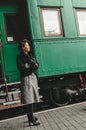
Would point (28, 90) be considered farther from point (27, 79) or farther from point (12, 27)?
point (12, 27)

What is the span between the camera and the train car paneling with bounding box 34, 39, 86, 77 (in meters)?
9.55

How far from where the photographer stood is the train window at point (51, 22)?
9.82m

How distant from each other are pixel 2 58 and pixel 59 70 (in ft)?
5.74

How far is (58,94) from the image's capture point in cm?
1017

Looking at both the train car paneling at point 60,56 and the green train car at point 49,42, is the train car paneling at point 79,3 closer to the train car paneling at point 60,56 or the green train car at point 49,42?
the green train car at point 49,42

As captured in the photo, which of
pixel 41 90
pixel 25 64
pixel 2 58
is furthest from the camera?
pixel 41 90

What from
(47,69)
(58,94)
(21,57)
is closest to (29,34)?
(47,69)

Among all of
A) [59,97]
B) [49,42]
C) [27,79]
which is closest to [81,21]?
[49,42]

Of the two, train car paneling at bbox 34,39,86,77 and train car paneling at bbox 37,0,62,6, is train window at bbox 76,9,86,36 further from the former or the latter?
train car paneling at bbox 37,0,62,6

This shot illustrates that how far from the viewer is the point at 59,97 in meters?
10.2

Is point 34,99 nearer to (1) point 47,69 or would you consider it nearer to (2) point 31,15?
(1) point 47,69

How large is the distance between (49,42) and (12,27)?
46.4 inches

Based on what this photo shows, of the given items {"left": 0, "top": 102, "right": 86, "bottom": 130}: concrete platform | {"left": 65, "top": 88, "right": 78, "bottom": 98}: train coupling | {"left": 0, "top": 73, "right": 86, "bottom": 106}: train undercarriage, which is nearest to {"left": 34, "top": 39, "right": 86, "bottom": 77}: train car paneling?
{"left": 0, "top": 73, "right": 86, "bottom": 106}: train undercarriage

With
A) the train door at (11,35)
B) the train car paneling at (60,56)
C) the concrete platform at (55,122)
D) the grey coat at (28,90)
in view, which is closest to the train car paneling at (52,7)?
the train car paneling at (60,56)
